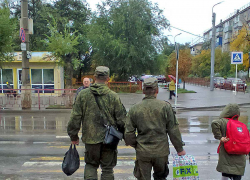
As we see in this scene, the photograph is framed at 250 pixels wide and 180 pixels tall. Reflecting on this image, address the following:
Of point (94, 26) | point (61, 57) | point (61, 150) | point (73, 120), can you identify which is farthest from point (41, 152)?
point (94, 26)

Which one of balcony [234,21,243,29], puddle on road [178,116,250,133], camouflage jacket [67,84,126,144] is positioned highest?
balcony [234,21,243,29]

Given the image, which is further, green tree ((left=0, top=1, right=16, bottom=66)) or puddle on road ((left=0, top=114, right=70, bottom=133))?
green tree ((left=0, top=1, right=16, bottom=66))

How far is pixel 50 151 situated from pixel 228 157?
4134 mm

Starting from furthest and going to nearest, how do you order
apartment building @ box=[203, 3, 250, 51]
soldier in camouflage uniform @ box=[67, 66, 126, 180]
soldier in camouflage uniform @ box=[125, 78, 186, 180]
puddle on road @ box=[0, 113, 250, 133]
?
1. apartment building @ box=[203, 3, 250, 51]
2. puddle on road @ box=[0, 113, 250, 133]
3. soldier in camouflage uniform @ box=[67, 66, 126, 180]
4. soldier in camouflage uniform @ box=[125, 78, 186, 180]

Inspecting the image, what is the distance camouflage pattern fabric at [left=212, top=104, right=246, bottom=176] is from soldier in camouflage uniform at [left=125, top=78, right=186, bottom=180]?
70 centimetres

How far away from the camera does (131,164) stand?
5.03m

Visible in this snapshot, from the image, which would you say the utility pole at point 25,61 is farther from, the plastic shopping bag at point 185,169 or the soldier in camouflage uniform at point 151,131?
the plastic shopping bag at point 185,169

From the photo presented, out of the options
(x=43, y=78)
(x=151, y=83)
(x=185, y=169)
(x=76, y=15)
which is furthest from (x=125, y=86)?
(x=185, y=169)

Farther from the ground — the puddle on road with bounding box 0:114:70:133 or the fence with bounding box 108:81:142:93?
the fence with bounding box 108:81:142:93

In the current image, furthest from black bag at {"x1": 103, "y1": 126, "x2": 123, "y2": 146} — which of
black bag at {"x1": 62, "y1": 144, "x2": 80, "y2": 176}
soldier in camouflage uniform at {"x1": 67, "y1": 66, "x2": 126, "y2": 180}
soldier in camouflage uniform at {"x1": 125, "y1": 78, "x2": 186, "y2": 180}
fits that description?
Result: black bag at {"x1": 62, "y1": 144, "x2": 80, "y2": 176}

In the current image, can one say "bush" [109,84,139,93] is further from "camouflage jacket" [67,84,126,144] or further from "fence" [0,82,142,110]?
"camouflage jacket" [67,84,126,144]

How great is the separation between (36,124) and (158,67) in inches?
733

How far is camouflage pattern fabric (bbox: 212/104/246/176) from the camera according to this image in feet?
11.1

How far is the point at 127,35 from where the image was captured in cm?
2525
